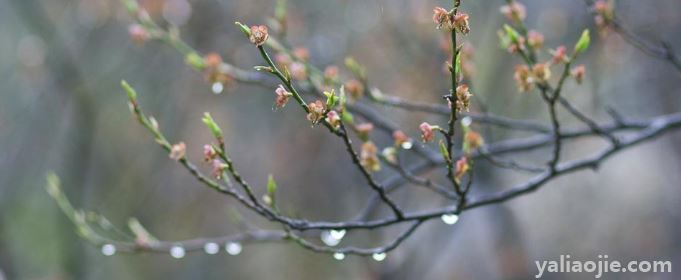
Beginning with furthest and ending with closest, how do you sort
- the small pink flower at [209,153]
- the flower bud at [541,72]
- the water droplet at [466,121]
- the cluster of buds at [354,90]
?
the cluster of buds at [354,90] → the water droplet at [466,121] → the flower bud at [541,72] → the small pink flower at [209,153]

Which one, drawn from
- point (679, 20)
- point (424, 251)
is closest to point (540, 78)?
point (679, 20)

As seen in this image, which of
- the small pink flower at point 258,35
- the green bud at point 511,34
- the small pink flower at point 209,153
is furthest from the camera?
the green bud at point 511,34

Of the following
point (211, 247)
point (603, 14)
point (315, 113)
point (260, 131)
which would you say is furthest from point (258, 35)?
point (260, 131)

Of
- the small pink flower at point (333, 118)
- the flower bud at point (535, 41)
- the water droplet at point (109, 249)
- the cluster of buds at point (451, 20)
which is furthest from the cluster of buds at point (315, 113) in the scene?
the water droplet at point (109, 249)

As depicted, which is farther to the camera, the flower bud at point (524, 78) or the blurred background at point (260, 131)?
the blurred background at point (260, 131)

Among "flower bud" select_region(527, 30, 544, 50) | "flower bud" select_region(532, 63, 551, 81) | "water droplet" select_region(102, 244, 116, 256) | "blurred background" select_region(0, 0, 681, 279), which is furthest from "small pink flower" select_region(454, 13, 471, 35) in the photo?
"blurred background" select_region(0, 0, 681, 279)

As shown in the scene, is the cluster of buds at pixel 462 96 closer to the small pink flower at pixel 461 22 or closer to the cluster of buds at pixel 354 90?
the small pink flower at pixel 461 22
